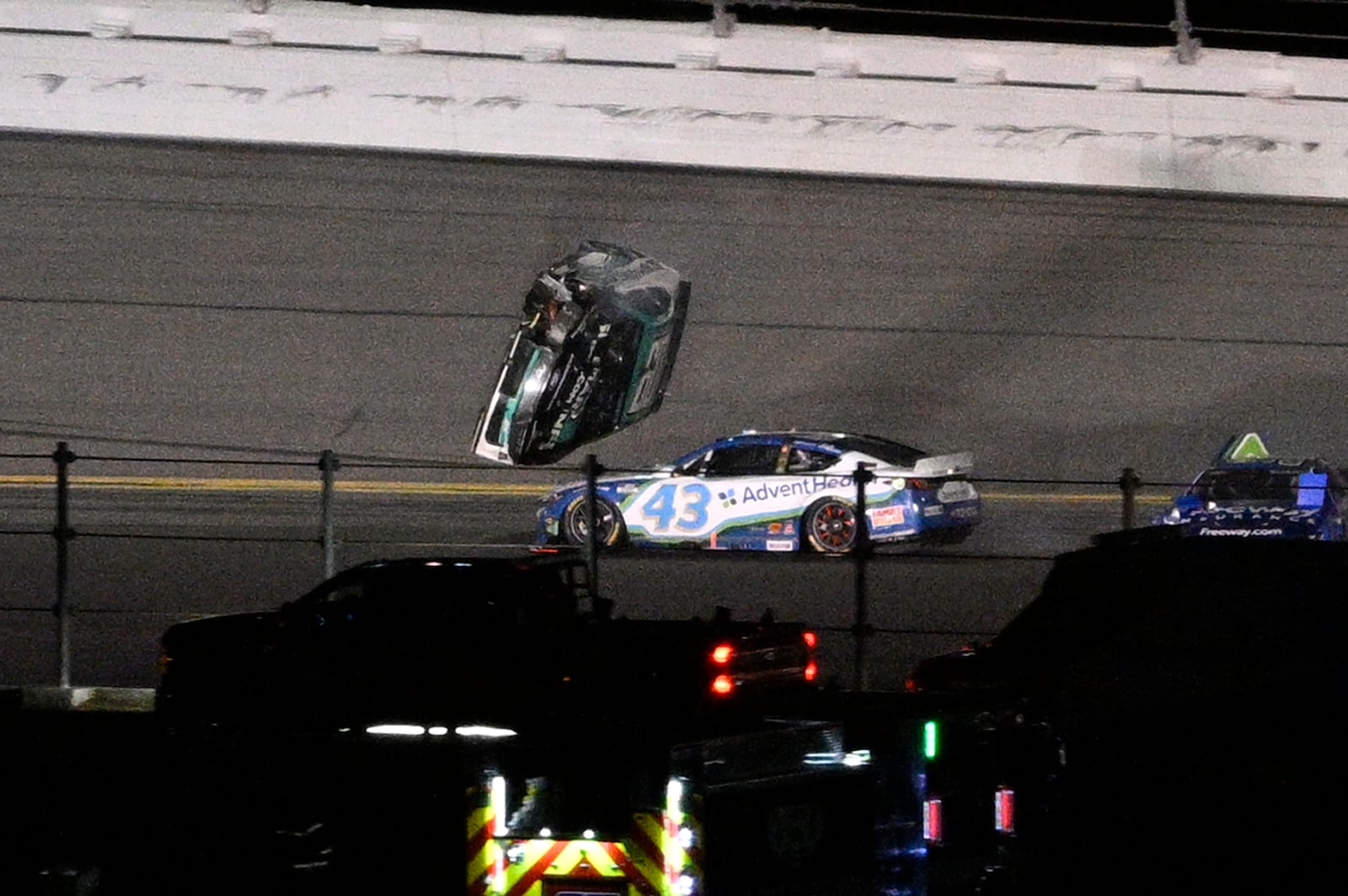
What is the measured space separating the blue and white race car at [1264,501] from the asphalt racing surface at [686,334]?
1.30 m

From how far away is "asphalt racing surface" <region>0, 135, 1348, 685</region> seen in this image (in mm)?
18875

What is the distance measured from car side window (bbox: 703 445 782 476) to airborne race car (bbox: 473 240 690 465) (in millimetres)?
2067

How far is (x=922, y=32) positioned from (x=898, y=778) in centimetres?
1607

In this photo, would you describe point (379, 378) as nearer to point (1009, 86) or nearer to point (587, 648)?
point (1009, 86)

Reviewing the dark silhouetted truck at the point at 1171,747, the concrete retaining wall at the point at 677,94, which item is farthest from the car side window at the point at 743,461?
the dark silhouetted truck at the point at 1171,747

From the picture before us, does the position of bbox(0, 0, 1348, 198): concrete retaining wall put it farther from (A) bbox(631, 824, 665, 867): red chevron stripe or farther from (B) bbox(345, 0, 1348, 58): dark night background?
(A) bbox(631, 824, 665, 867): red chevron stripe

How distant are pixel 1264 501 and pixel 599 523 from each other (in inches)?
245

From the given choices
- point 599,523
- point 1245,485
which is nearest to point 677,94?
point 599,523

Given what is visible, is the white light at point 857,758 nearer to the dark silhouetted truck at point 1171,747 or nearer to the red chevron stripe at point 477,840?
the dark silhouetted truck at point 1171,747

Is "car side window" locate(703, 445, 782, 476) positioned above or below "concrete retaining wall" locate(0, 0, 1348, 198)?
below

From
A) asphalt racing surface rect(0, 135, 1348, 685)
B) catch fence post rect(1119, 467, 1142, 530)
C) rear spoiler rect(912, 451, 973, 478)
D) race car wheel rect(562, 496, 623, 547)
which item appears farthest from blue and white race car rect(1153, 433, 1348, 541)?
race car wheel rect(562, 496, 623, 547)

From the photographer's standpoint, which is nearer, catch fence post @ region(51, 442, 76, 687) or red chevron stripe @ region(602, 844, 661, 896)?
red chevron stripe @ region(602, 844, 661, 896)

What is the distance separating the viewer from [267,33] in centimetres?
1919

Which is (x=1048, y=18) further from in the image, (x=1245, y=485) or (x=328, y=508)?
(x=328, y=508)
